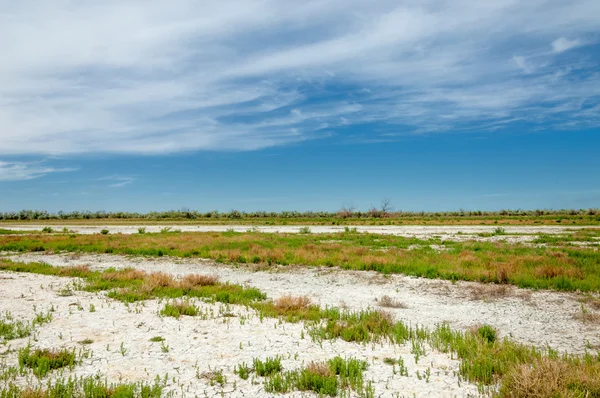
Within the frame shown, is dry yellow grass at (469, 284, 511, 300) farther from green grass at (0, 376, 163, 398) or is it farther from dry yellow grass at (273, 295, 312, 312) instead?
green grass at (0, 376, 163, 398)

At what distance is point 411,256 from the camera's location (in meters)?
21.6

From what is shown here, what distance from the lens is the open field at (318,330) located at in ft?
21.9

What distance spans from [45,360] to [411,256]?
1802 cm

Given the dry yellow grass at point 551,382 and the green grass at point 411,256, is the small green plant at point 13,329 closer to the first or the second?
the dry yellow grass at point 551,382

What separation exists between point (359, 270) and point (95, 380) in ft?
47.5

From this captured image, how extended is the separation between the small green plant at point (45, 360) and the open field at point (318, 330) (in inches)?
1.2

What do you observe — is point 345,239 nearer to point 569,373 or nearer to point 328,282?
point 328,282

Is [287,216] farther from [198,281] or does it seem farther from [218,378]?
[218,378]

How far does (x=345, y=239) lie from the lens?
3303 cm

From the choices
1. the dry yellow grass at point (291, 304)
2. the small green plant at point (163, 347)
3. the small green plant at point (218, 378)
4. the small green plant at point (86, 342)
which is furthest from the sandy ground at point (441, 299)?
the small green plant at point (86, 342)

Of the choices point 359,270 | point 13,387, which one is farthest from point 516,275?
point 13,387

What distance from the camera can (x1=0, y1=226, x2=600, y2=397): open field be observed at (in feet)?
21.9

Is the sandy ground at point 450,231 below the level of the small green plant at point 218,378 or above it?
above

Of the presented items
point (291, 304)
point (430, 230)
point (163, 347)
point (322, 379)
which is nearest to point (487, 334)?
point (322, 379)
